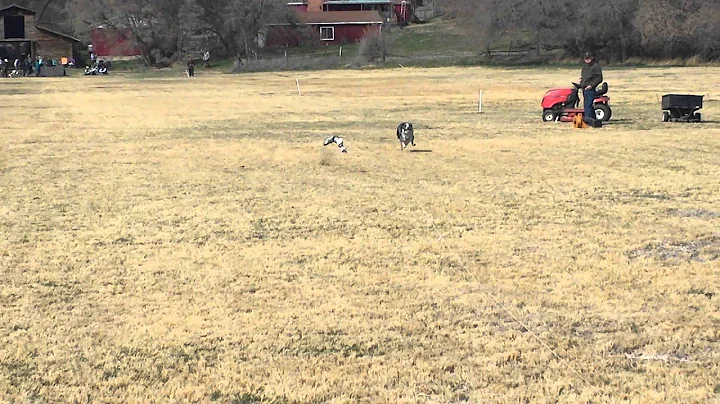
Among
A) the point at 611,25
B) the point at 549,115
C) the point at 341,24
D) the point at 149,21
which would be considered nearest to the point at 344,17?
the point at 341,24

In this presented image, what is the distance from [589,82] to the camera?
2055cm

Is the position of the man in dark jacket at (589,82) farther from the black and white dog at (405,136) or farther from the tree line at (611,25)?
the tree line at (611,25)

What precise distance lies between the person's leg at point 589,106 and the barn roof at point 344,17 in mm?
71569

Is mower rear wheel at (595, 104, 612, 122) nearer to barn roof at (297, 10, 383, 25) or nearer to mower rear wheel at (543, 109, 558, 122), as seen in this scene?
mower rear wheel at (543, 109, 558, 122)

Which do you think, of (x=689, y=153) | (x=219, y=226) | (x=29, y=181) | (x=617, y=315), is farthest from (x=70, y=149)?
(x=617, y=315)

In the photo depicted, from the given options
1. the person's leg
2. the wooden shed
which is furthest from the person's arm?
the wooden shed

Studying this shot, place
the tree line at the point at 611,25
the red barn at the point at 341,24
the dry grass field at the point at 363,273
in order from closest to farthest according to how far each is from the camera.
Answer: the dry grass field at the point at 363,273, the tree line at the point at 611,25, the red barn at the point at 341,24

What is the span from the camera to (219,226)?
9633 mm

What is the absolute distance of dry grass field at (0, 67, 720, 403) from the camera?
532 cm

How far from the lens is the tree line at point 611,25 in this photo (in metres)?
61.2

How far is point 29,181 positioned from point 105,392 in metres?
8.67

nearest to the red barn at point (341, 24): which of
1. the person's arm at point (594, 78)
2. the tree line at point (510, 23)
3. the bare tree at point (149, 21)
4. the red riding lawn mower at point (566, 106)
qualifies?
the tree line at point (510, 23)

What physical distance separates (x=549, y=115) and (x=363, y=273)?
15333 millimetres

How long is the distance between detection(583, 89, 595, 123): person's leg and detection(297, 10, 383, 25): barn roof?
71569 mm
